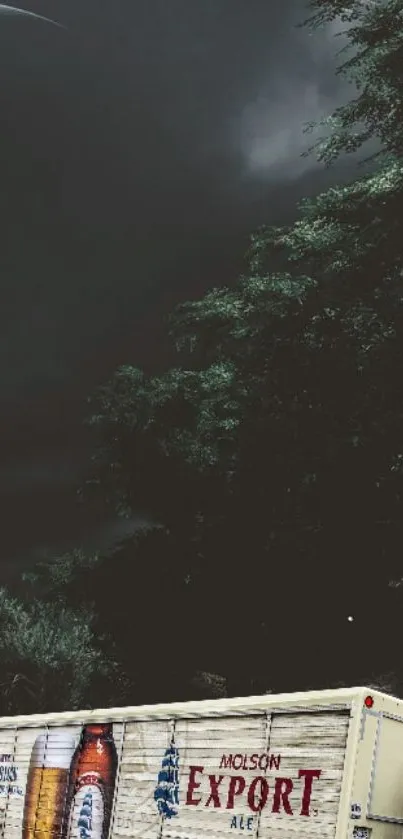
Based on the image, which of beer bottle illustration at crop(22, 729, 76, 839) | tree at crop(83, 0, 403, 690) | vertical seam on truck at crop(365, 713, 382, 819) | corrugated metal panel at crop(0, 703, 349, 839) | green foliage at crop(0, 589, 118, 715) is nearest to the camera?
vertical seam on truck at crop(365, 713, 382, 819)

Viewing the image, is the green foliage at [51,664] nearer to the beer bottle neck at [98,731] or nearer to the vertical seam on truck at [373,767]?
the beer bottle neck at [98,731]

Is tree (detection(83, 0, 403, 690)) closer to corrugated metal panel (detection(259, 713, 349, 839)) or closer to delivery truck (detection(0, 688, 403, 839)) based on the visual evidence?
delivery truck (detection(0, 688, 403, 839))

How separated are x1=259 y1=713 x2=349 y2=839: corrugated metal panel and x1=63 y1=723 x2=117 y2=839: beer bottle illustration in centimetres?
349

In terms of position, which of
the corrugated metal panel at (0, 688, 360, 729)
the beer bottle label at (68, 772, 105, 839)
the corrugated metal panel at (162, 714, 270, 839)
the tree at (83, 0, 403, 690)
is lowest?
the beer bottle label at (68, 772, 105, 839)

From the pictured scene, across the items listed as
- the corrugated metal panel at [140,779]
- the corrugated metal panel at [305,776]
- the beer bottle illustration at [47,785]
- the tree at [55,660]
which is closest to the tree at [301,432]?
the tree at [55,660]

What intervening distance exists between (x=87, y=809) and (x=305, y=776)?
481cm

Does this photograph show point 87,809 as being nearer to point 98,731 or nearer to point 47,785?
point 98,731

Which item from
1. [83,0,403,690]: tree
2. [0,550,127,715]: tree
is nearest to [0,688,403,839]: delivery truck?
[83,0,403,690]: tree

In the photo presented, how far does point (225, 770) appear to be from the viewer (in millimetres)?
12086

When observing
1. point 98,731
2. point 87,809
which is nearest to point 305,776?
point 98,731

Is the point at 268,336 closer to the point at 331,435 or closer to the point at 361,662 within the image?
the point at 331,435

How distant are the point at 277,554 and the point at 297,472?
4304 mm

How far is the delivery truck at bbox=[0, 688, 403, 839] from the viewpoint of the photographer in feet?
35.3

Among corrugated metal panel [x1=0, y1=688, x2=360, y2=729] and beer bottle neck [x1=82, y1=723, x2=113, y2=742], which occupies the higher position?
corrugated metal panel [x1=0, y1=688, x2=360, y2=729]
